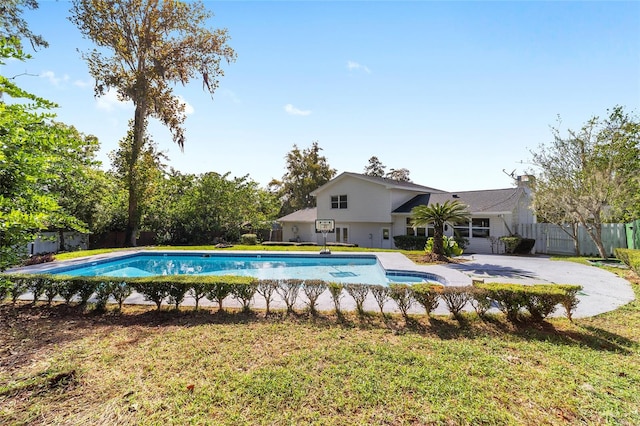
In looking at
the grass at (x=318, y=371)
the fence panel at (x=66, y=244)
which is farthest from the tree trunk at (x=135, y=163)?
the grass at (x=318, y=371)

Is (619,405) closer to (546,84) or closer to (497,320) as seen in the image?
(497,320)

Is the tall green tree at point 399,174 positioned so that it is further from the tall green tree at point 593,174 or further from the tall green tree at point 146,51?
the tall green tree at point 146,51

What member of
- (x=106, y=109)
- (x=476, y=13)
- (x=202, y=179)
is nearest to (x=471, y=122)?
(x=476, y=13)

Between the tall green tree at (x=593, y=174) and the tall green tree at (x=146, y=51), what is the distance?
940 inches

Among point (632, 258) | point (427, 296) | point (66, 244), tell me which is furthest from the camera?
point (66, 244)

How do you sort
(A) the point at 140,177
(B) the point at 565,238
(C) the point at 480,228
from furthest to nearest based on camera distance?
1. (A) the point at 140,177
2. (C) the point at 480,228
3. (B) the point at 565,238

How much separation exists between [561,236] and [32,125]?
25179 mm

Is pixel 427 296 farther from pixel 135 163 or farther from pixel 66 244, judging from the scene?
pixel 66 244

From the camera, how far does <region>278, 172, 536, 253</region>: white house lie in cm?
1967

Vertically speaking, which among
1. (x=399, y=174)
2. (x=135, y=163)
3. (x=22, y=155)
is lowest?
(x=22, y=155)

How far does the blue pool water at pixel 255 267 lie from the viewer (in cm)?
1239

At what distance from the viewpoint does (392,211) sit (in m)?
23.5

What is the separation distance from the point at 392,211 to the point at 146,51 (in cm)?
2188

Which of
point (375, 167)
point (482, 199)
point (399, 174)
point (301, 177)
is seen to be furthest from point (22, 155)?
point (399, 174)
